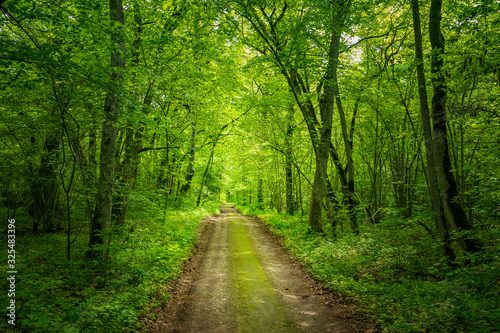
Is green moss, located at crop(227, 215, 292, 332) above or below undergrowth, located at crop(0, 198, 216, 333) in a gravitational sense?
below

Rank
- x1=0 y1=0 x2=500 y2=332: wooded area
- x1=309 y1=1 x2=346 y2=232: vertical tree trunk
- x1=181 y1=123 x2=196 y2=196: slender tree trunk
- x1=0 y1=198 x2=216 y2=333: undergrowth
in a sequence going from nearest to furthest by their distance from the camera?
x1=0 y1=198 x2=216 y2=333: undergrowth
x1=0 y1=0 x2=500 y2=332: wooded area
x1=309 y1=1 x2=346 y2=232: vertical tree trunk
x1=181 y1=123 x2=196 y2=196: slender tree trunk

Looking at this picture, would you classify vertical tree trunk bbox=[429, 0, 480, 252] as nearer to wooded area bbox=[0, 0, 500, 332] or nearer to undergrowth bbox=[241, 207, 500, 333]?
wooded area bbox=[0, 0, 500, 332]

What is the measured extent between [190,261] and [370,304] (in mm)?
5721

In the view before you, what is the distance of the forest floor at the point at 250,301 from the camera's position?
4.74 m

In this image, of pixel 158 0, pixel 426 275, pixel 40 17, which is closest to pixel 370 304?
pixel 426 275

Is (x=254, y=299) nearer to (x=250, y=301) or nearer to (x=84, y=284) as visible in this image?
(x=250, y=301)

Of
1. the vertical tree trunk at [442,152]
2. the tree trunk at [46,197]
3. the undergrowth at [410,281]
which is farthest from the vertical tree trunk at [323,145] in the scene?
the tree trunk at [46,197]

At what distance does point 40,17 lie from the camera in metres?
3.94

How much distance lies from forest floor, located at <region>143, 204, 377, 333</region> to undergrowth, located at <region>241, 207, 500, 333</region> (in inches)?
16.9

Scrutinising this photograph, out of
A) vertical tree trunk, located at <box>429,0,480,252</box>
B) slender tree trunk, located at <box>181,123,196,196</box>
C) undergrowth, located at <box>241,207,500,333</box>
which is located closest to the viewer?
undergrowth, located at <box>241,207,500,333</box>

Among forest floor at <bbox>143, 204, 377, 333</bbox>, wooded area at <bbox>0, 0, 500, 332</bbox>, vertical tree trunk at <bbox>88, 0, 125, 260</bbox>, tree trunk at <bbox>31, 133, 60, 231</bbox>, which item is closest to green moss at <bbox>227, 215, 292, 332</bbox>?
forest floor at <bbox>143, 204, 377, 333</bbox>

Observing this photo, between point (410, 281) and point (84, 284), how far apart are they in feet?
24.1

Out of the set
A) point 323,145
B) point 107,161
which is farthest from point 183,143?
point 323,145

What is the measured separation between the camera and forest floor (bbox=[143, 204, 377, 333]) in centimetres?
474
